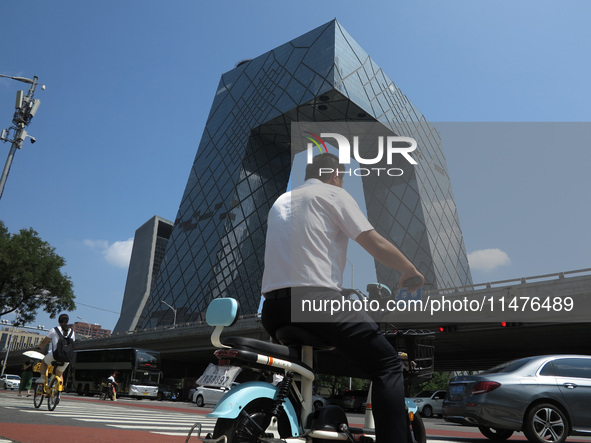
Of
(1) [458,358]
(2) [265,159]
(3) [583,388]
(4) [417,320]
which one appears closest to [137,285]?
(2) [265,159]

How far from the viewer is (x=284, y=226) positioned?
294 centimetres

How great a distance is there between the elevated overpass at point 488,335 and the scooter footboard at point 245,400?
466 inches

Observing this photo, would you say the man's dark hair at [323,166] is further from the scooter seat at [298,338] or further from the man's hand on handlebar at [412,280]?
the scooter seat at [298,338]

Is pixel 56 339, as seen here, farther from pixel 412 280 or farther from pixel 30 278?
pixel 30 278

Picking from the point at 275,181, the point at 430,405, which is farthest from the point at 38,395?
the point at 275,181

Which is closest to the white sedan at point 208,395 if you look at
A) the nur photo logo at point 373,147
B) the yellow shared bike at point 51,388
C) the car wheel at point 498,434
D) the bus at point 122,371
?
the bus at point 122,371

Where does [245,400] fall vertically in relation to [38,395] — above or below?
above

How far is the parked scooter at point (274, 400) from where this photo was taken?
243 centimetres

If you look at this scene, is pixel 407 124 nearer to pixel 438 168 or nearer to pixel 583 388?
pixel 438 168

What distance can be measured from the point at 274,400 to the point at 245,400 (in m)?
0.18

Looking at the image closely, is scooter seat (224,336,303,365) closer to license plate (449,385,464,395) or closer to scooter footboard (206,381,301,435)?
scooter footboard (206,381,301,435)

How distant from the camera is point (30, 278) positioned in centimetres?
2994

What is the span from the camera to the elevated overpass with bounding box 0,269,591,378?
78.8 ft

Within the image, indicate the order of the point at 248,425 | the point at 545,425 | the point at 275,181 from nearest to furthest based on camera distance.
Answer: the point at 248,425, the point at 545,425, the point at 275,181
